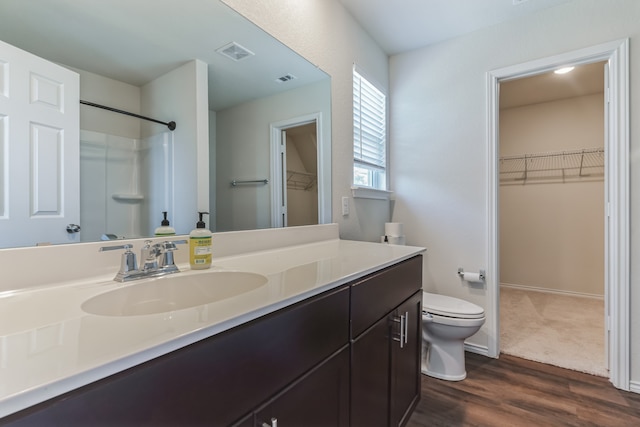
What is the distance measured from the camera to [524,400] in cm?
165

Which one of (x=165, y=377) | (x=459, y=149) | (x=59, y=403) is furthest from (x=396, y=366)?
(x=459, y=149)

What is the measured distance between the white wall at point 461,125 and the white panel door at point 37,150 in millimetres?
2220

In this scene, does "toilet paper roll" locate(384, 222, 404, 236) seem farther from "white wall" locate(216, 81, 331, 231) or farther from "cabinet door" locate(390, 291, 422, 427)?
"white wall" locate(216, 81, 331, 231)

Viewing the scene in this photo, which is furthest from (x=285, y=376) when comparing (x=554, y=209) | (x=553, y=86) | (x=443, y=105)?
(x=554, y=209)

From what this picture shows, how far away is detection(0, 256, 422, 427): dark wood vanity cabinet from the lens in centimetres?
42

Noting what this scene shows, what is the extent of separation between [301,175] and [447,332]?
1.30m

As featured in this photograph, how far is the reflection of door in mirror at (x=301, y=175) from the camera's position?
1641mm

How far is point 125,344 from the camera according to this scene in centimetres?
43

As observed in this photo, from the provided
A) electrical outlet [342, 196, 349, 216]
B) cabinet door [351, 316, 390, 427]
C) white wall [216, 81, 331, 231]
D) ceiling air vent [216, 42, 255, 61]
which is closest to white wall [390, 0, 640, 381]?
electrical outlet [342, 196, 349, 216]

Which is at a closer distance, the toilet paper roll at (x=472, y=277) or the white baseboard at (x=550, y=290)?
the toilet paper roll at (x=472, y=277)

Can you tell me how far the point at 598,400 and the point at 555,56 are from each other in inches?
82.8

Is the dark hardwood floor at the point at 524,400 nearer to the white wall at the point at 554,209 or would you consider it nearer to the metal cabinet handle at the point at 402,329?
the metal cabinet handle at the point at 402,329

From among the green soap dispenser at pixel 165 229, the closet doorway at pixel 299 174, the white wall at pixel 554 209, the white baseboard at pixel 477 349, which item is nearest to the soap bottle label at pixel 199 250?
the green soap dispenser at pixel 165 229

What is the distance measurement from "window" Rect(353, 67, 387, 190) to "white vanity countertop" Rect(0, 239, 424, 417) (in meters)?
1.42
